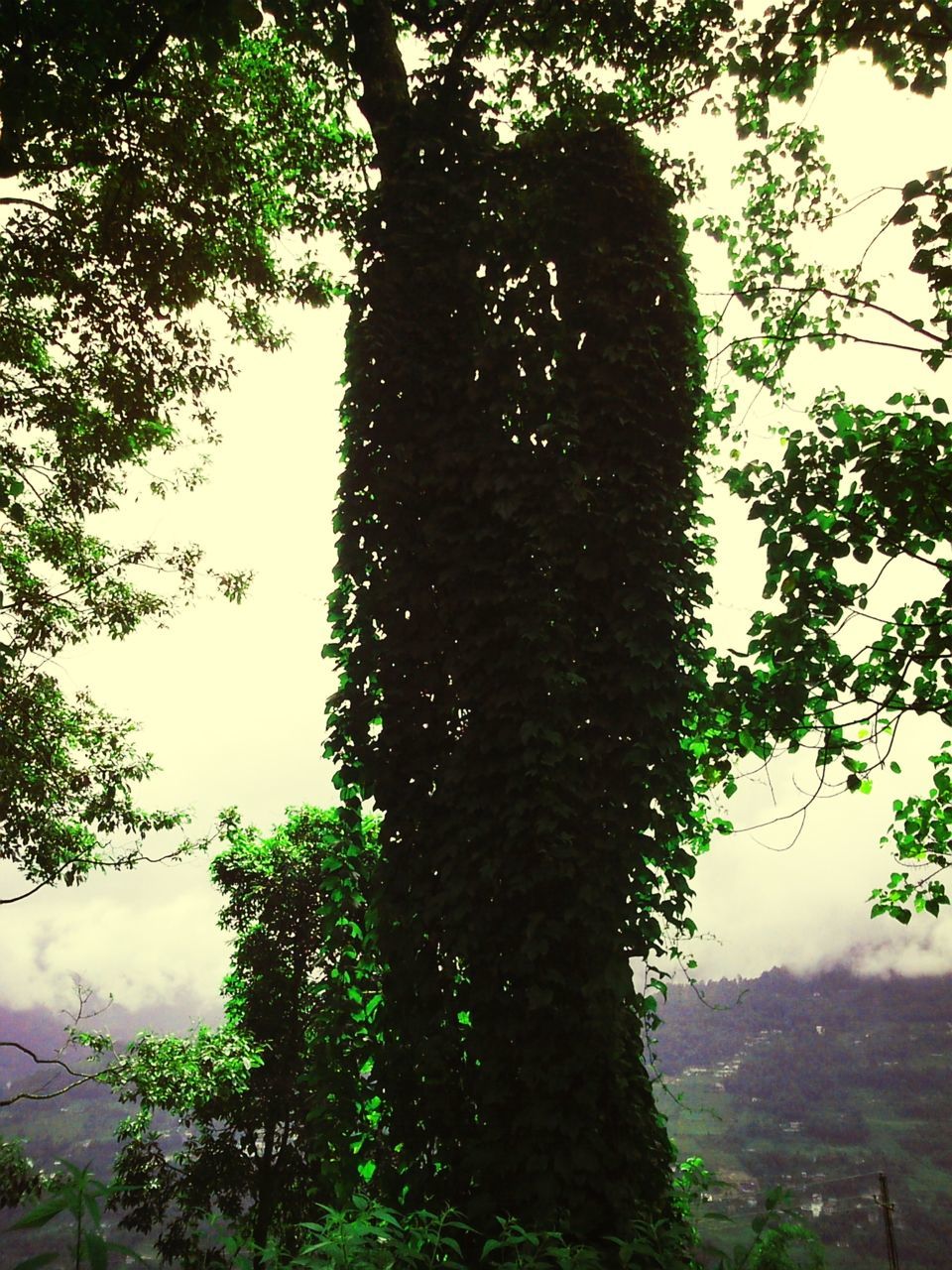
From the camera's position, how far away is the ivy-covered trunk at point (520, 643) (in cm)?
475

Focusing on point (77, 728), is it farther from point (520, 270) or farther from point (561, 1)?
point (561, 1)

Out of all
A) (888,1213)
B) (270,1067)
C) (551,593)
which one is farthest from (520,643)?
(888,1213)

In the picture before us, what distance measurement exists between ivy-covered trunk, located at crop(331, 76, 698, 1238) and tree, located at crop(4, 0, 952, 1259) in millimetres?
24

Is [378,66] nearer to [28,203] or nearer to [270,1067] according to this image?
[28,203]

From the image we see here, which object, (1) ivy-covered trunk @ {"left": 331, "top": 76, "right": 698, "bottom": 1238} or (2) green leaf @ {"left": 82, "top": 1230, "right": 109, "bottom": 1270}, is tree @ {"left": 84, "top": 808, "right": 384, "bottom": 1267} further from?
(2) green leaf @ {"left": 82, "top": 1230, "right": 109, "bottom": 1270}

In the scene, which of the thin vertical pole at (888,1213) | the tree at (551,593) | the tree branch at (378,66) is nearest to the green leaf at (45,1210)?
the tree at (551,593)

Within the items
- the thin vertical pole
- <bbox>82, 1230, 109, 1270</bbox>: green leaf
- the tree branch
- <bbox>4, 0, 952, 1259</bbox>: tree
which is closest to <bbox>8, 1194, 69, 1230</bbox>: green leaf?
<bbox>82, 1230, 109, 1270</bbox>: green leaf

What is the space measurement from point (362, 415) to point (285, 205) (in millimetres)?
5780

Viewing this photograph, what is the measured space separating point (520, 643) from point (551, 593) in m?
0.47

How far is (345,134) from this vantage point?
10.2 m

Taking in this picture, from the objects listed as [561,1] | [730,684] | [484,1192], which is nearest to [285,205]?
[561,1]

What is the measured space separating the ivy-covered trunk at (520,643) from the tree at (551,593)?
→ 0.02 meters

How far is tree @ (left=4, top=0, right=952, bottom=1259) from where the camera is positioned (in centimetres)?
478

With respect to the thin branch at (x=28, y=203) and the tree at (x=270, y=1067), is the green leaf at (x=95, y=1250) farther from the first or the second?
the thin branch at (x=28, y=203)
